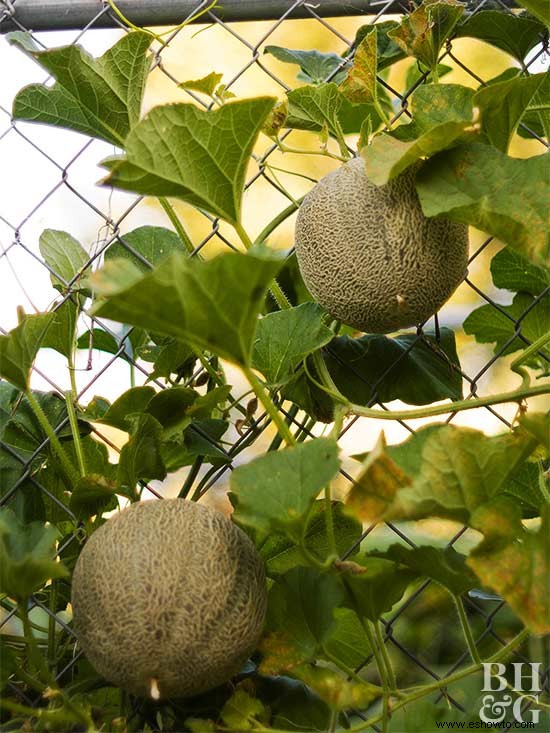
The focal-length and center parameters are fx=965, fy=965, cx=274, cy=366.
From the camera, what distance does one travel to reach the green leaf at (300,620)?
84cm

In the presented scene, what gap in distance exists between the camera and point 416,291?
34.6 inches

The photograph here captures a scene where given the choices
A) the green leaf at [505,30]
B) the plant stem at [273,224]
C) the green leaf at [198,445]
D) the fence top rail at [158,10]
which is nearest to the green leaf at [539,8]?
the green leaf at [505,30]

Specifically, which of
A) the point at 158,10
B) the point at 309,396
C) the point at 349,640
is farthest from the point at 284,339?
the point at 158,10

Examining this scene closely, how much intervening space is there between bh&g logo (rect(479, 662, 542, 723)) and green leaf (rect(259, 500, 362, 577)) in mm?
182

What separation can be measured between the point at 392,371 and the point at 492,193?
0.27m

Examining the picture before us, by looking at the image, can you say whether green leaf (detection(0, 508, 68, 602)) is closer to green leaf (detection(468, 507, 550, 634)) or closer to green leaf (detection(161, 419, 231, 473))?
green leaf (detection(161, 419, 231, 473))

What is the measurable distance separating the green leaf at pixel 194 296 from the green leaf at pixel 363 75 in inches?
13.4

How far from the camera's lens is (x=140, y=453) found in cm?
91

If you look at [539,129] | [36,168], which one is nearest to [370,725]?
[539,129]

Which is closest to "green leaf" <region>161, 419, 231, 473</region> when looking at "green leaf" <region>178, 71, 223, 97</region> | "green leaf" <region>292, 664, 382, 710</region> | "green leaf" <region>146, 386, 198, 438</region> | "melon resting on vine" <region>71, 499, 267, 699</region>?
"green leaf" <region>146, 386, 198, 438</region>

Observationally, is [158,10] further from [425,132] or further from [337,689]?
[337,689]

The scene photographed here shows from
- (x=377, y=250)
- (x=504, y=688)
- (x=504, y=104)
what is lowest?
(x=504, y=688)

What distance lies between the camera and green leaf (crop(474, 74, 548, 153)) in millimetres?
851

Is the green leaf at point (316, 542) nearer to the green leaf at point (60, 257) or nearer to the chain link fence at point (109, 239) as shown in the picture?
the chain link fence at point (109, 239)
